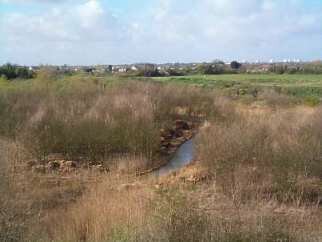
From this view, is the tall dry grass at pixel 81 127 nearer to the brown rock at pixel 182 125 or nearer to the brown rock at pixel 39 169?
the brown rock at pixel 39 169

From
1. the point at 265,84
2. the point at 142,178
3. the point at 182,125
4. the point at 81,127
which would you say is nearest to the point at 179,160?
the point at 81,127

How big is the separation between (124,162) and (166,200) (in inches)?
→ 483

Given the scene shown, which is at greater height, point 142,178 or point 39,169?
point 39,169

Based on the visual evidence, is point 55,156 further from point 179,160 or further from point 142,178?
point 179,160

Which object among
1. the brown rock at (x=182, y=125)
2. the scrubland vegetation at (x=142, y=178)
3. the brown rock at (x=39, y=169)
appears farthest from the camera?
the brown rock at (x=182, y=125)

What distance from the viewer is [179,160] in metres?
23.9

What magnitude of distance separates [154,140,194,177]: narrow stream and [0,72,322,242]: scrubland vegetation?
722 mm

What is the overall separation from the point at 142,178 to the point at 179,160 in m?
5.68

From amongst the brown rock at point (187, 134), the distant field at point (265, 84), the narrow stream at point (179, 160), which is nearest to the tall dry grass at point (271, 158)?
the narrow stream at point (179, 160)

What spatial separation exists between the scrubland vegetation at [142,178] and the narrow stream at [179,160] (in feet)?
2.37

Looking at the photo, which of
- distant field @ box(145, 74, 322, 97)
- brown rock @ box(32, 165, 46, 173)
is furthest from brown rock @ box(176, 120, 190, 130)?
distant field @ box(145, 74, 322, 97)

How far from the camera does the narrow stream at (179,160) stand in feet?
70.0

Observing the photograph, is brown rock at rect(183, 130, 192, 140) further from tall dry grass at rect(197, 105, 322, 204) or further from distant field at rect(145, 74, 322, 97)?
distant field at rect(145, 74, 322, 97)

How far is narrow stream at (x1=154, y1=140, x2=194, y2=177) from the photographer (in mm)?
21344
